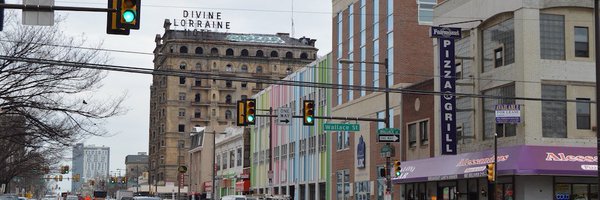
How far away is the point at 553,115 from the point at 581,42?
3.31 metres

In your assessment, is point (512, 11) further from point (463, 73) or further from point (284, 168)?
point (284, 168)

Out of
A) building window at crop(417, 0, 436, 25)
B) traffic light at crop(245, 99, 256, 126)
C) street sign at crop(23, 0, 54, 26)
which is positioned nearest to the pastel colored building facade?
building window at crop(417, 0, 436, 25)

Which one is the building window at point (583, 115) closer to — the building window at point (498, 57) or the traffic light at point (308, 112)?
the building window at point (498, 57)

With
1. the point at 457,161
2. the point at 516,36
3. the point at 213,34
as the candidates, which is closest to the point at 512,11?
the point at 516,36

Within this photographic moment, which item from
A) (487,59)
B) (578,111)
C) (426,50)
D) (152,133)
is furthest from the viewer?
(152,133)

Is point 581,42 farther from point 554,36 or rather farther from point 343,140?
point 343,140

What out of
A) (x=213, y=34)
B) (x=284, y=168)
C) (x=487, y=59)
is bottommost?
(x=284, y=168)

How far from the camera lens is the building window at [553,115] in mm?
36969

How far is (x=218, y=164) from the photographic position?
105m

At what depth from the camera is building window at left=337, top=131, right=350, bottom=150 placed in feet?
197

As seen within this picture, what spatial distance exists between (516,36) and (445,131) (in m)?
5.87

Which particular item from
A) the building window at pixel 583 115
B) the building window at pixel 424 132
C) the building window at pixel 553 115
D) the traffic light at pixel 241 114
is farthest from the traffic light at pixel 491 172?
the building window at pixel 424 132

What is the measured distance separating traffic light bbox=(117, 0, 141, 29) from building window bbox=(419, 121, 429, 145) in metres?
30.3

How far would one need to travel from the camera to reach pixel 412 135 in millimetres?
48250
